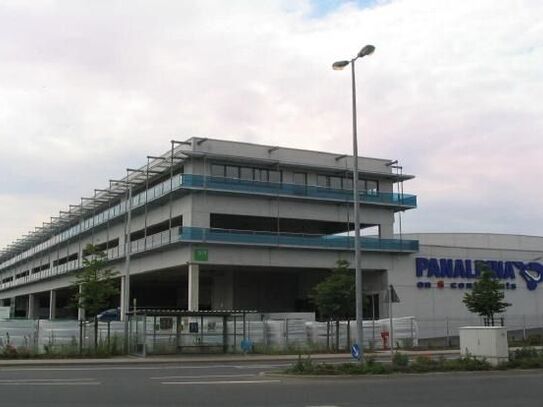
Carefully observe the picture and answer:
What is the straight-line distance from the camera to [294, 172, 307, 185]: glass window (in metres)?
56.8

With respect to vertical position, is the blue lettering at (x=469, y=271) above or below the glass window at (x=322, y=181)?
below

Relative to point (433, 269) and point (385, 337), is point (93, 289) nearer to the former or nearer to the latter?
point (385, 337)

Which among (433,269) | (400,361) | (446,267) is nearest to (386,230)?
(433,269)

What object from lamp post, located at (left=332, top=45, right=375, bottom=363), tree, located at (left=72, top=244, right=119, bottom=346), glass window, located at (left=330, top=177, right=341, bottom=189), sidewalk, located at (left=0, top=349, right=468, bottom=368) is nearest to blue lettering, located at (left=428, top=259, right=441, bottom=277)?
glass window, located at (left=330, top=177, right=341, bottom=189)

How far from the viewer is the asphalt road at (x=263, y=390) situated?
46.3 ft

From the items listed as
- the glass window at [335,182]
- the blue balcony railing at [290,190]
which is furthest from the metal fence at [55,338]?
the glass window at [335,182]

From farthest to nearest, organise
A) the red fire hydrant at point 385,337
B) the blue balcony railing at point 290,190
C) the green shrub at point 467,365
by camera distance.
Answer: the blue balcony railing at point 290,190 → the red fire hydrant at point 385,337 → the green shrub at point 467,365

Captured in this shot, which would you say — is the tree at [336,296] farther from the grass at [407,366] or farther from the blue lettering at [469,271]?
the blue lettering at [469,271]

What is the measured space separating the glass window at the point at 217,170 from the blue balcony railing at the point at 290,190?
136 centimetres

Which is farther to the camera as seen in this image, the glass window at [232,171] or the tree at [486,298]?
the glass window at [232,171]

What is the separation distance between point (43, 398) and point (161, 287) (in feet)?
230

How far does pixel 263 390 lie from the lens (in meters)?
16.8

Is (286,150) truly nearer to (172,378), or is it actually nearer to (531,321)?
(531,321)

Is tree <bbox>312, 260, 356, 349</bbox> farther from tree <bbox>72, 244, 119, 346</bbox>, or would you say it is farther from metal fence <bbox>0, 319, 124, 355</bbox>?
tree <bbox>72, 244, 119, 346</bbox>
